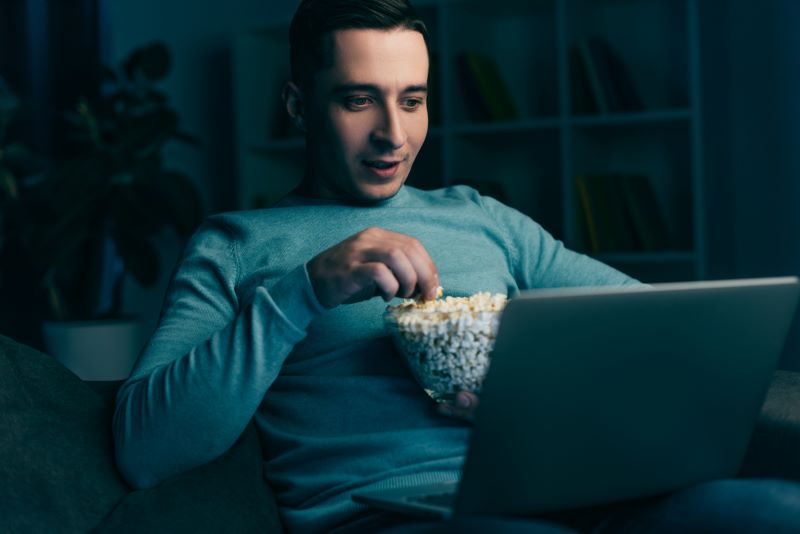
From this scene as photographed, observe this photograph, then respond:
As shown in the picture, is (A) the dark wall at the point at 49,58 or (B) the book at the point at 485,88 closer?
(B) the book at the point at 485,88

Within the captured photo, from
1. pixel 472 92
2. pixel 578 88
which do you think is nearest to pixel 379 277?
pixel 578 88

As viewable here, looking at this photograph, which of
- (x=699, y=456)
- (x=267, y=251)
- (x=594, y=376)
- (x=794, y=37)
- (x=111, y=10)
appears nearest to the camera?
(x=594, y=376)

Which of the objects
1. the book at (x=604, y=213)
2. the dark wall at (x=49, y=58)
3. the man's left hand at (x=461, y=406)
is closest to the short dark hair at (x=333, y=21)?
the man's left hand at (x=461, y=406)

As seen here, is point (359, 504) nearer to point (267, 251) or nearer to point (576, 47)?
point (267, 251)

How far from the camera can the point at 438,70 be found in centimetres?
339

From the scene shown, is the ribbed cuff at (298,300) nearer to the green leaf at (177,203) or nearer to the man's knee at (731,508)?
the man's knee at (731,508)

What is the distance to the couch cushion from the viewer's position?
0.95m

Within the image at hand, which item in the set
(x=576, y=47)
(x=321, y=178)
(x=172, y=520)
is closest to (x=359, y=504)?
(x=172, y=520)

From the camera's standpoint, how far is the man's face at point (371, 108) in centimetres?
121

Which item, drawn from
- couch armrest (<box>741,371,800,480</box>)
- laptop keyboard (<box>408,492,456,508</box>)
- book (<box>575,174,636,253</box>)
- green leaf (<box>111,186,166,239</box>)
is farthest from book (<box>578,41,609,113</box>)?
laptop keyboard (<box>408,492,456,508</box>)

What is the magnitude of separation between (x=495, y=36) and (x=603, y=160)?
24.9 inches

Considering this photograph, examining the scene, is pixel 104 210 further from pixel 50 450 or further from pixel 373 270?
pixel 373 270

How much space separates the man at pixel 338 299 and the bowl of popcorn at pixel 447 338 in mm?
30

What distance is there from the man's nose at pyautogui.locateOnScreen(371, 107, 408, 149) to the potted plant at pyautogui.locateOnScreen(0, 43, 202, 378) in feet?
7.49
